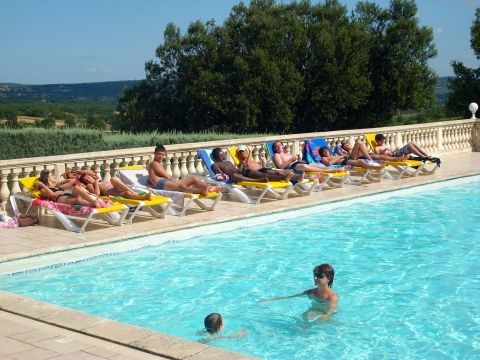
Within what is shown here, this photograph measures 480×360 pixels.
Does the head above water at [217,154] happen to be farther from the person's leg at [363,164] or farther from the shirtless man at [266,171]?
the person's leg at [363,164]

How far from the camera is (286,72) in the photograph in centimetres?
3419

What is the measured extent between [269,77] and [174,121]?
604 centimetres

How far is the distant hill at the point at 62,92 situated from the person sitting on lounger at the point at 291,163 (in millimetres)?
47345

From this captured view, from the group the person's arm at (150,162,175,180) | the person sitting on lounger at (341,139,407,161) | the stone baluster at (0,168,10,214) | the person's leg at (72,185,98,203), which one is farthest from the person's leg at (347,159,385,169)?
the stone baluster at (0,168,10,214)

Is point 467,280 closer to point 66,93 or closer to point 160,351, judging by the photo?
point 160,351

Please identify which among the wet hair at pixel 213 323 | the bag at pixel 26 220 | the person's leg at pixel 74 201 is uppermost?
the person's leg at pixel 74 201

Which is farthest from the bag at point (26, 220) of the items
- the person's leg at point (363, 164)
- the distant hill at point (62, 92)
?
the distant hill at point (62, 92)

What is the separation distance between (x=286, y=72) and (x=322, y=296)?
92.1 ft

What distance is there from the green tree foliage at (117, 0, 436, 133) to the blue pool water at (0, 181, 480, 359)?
23168mm

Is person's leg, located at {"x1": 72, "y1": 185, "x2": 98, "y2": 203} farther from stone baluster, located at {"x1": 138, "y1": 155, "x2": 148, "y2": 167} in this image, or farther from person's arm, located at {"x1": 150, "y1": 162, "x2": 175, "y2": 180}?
stone baluster, located at {"x1": 138, "y1": 155, "x2": 148, "y2": 167}

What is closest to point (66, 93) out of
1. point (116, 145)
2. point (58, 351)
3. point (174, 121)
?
point (174, 121)

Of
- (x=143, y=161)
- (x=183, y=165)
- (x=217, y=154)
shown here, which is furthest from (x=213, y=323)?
(x=183, y=165)

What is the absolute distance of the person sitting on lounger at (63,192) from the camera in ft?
32.1

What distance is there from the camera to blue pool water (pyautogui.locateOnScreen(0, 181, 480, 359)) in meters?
6.21
